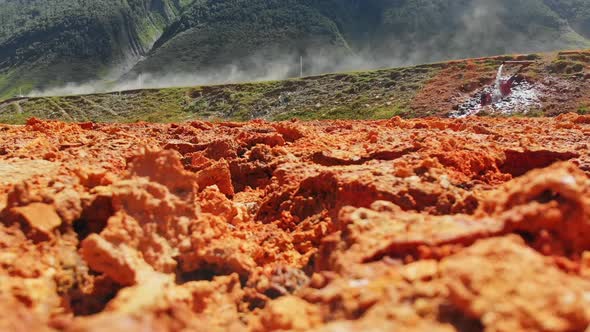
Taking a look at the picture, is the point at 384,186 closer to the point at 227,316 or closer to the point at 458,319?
the point at 227,316

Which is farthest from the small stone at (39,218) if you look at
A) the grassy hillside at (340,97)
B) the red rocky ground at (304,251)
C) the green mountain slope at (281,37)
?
the green mountain slope at (281,37)

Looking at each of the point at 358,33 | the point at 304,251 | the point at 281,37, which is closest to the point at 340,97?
the point at 304,251

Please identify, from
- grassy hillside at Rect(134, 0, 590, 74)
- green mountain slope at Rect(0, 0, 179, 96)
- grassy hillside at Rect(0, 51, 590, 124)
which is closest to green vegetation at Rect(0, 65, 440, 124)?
grassy hillside at Rect(0, 51, 590, 124)

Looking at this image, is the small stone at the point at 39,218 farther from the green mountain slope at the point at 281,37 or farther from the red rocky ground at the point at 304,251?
the green mountain slope at the point at 281,37

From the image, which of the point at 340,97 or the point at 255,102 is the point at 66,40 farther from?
the point at 340,97

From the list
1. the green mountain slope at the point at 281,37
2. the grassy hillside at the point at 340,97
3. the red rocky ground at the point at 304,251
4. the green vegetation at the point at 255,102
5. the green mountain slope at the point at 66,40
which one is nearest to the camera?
the red rocky ground at the point at 304,251

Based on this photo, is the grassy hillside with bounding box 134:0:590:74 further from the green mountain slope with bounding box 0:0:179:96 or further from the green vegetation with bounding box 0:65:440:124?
the green vegetation with bounding box 0:65:440:124

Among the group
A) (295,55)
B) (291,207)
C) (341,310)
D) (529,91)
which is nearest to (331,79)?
(529,91)

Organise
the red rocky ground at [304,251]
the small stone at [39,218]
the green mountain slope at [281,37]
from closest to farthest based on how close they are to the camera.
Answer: the red rocky ground at [304,251], the small stone at [39,218], the green mountain slope at [281,37]
